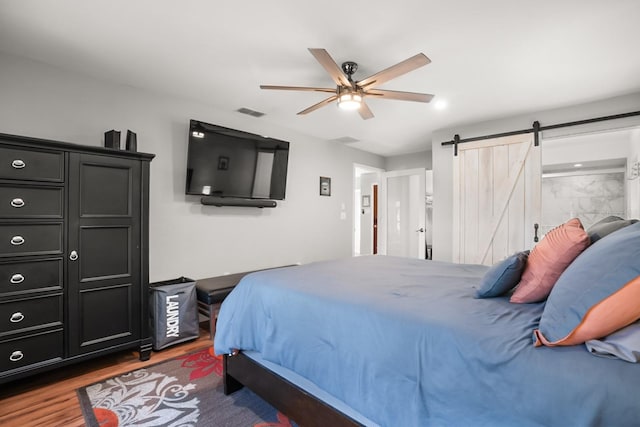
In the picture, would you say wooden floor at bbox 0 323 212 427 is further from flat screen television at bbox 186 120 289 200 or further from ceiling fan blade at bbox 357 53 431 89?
ceiling fan blade at bbox 357 53 431 89

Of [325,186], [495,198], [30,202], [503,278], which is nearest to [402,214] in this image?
[325,186]

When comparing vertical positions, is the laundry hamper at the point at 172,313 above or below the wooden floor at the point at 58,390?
above

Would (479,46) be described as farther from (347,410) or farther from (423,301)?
(347,410)

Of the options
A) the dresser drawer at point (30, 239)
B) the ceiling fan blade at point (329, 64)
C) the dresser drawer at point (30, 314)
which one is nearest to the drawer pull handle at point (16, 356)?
the dresser drawer at point (30, 314)

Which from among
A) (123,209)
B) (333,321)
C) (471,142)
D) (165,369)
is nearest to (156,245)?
(123,209)

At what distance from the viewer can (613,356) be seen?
95 centimetres

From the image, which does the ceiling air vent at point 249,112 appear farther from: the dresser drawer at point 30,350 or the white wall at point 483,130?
the dresser drawer at point 30,350

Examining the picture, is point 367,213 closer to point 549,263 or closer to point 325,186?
point 325,186

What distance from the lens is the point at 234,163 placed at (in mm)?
3770

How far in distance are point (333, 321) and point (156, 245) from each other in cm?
245

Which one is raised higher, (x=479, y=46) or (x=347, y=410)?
(x=479, y=46)

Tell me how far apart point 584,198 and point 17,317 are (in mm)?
8200

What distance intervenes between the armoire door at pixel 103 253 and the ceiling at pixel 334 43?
A: 0.88 metres

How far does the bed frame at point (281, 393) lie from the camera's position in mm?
1514
